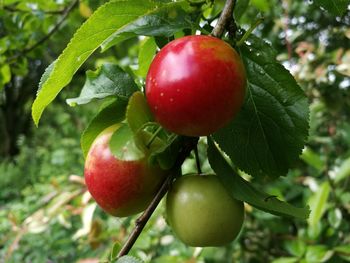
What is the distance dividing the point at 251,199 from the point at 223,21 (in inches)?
6.7

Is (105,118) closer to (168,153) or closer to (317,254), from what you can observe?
(168,153)

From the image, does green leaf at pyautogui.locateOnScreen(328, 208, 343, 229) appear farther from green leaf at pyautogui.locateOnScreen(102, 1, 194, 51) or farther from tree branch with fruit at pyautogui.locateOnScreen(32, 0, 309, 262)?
green leaf at pyautogui.locateOnScreen(102, 1, 194, 51)

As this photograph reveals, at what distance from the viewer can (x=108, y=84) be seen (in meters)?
0.52

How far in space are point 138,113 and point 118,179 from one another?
70 millimetres

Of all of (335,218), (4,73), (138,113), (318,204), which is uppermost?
(138,113)

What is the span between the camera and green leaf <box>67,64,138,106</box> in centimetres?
51

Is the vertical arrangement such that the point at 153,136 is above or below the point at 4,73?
above

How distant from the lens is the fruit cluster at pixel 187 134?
37cm

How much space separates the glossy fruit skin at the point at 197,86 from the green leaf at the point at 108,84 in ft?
0.43

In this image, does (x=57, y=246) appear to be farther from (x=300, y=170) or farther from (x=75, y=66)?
(x=75, y=66)

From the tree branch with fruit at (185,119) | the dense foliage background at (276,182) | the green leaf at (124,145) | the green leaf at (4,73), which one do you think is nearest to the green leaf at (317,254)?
the dense foliage background at (276,182)

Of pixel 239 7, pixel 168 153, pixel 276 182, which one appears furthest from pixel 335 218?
pixel 168 153

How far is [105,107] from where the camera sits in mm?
498

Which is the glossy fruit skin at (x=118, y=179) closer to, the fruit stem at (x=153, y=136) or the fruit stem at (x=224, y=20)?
the fruit stem at (x=153, y=136)
